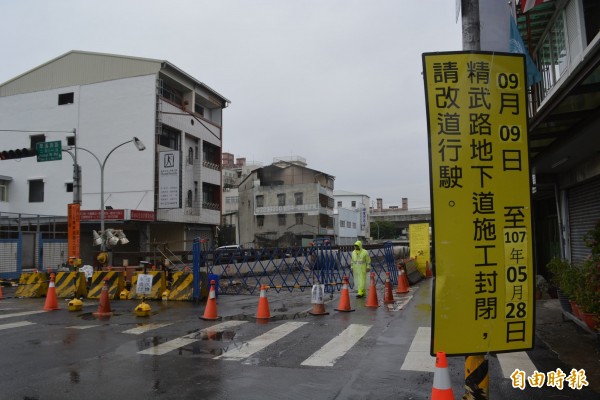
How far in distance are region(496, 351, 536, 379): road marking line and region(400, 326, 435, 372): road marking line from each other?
0.96m

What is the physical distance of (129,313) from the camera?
41.0ft

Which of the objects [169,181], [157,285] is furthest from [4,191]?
[157,285]

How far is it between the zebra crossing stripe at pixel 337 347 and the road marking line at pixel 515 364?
2.37 m

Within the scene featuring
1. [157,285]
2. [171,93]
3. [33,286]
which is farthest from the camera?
[171,93]

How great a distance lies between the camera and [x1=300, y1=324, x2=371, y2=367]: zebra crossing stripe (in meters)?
7.14

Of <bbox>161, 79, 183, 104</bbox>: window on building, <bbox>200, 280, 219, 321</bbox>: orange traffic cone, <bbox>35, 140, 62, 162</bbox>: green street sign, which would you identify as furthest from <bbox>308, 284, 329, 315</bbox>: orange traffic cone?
<bbox>161, 79, 183, 104</bbox>: window on building

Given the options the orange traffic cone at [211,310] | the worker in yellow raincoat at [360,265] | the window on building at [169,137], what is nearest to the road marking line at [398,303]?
the worker in yellow raincoat at [360,265]

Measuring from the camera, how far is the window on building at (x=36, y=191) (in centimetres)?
3969

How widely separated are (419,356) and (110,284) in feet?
38.3

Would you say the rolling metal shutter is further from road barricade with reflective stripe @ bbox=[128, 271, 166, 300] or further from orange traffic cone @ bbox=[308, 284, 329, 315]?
road barricade with reflective stripe @ bbox=[128, 271, 166, 300]

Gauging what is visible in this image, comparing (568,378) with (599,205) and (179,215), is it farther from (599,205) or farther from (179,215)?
(179,215)

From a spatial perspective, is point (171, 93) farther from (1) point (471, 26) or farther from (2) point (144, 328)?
(1) point (471, 26)

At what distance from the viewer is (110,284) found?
15.7 m

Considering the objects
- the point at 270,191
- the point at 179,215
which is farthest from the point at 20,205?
the point at 270,191
